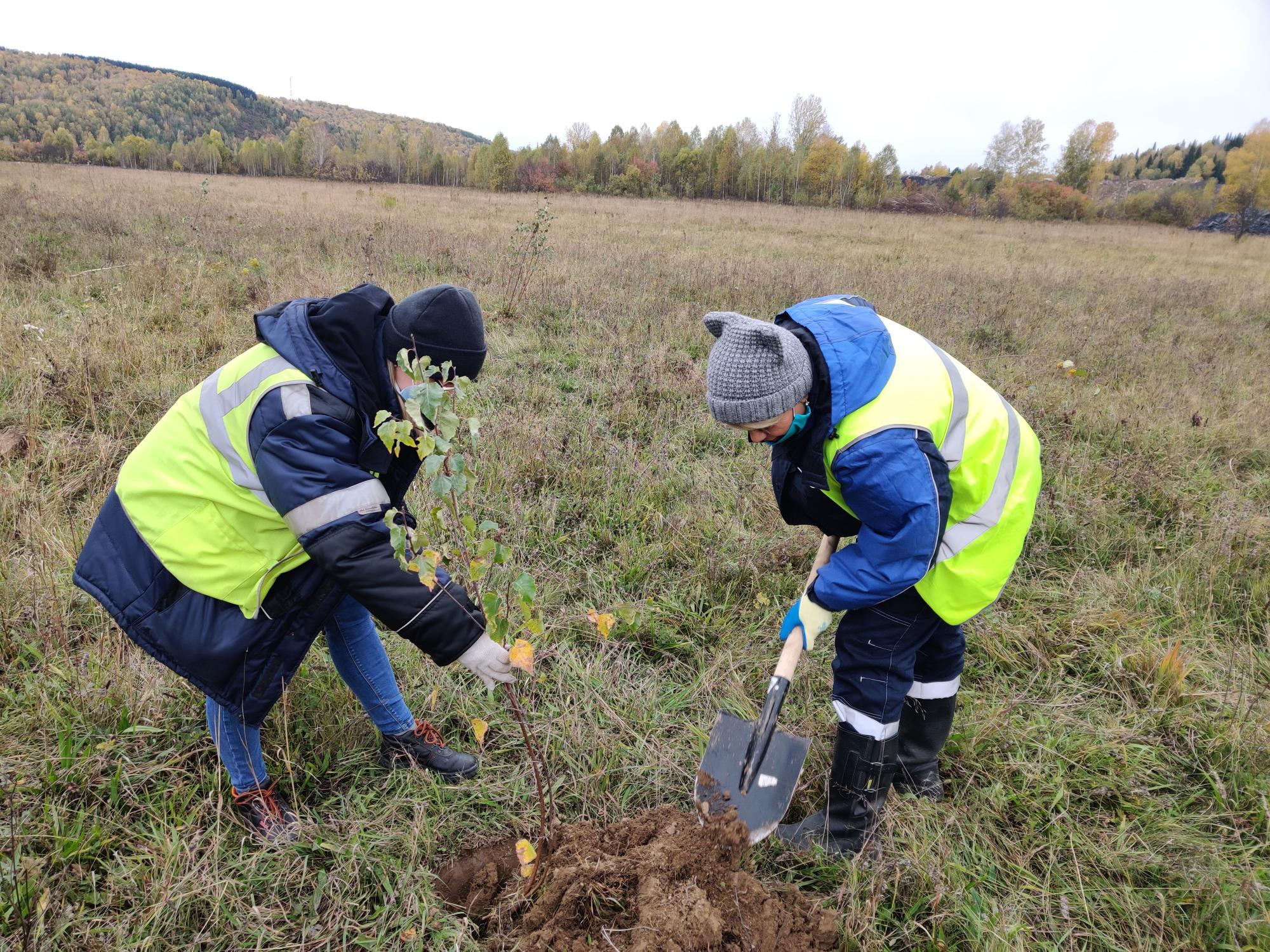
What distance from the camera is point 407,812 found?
79.9 inches

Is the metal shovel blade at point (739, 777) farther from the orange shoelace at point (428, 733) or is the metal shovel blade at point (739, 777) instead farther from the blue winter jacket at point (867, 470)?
the orange shoelace at point (428, 733)

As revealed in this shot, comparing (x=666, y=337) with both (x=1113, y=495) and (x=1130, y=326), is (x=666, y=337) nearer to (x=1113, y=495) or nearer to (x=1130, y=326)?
(x=1113, y=495)

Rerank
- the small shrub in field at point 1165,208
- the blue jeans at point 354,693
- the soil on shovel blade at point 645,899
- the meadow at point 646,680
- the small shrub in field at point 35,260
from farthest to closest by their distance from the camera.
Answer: the small shrub in field at point 1165,208, the small shrub in field at point 35,260, the blue jeans at point 354,693, the meadow at point 646,680, the soil on shovel blade at point 645,899

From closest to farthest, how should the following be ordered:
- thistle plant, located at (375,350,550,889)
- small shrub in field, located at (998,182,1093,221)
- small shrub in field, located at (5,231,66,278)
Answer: thistle plant, located at (375,350,550,889), small shrub in field, located at (5,231,66,278), small shrub in field, located at (998,182,1093,221)

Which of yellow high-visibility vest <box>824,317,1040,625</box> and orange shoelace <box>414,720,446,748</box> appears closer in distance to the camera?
yellow high-visibility vest <box>824,317,1040,625</box>

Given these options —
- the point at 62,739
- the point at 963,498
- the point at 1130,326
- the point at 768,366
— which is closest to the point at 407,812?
the point at 62,739

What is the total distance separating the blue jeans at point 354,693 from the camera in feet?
6.12

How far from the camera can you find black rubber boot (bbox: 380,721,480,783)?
218 centimetres

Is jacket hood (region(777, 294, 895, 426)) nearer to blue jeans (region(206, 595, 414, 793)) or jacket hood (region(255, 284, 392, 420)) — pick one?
jacket hood (region(255, 284, 392, 420))

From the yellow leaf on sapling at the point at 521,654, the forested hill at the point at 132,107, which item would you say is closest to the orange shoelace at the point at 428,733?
the yellow leaf on sapling at the point at 521,654

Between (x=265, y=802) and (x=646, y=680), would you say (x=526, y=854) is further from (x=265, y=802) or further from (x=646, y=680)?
(x=646, y=680)

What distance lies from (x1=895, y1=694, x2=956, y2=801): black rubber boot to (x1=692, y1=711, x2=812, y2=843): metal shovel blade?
1.35ft

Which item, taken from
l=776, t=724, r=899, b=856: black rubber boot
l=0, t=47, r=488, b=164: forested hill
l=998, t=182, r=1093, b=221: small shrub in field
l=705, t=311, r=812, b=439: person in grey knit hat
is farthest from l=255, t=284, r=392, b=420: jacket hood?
l=0, t=47, r=488, b=164: forested hill

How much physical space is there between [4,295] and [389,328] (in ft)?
22.2
